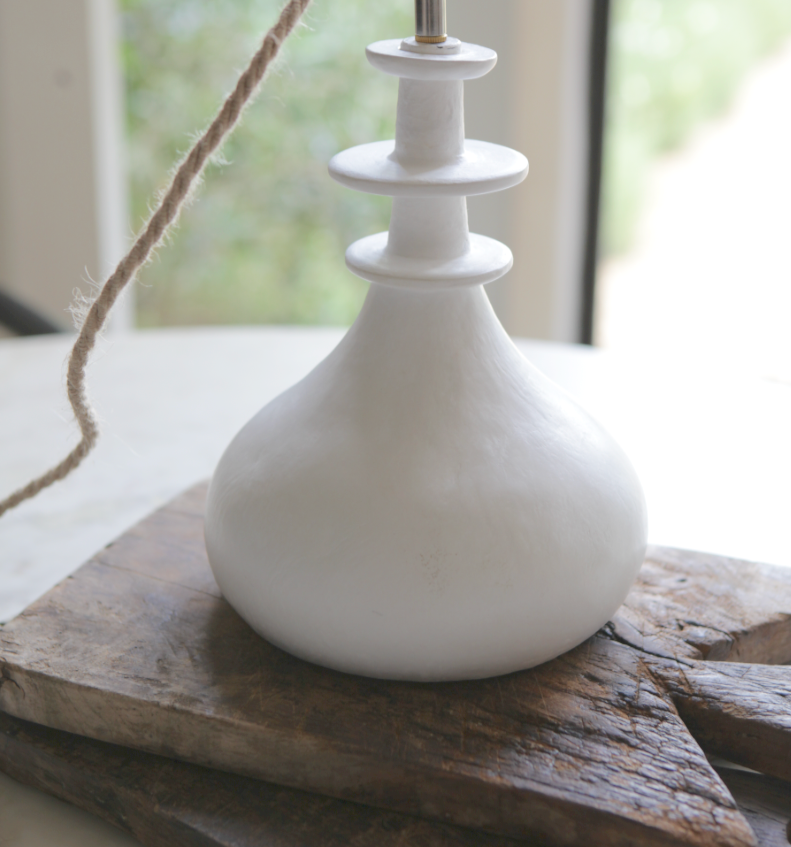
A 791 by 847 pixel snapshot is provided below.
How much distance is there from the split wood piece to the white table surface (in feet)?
0.06

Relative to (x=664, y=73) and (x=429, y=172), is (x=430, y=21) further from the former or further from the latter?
(x=664, y=73)

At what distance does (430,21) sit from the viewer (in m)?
0.36

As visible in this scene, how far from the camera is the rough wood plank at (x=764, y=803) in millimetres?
340

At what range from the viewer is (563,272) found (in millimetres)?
1657

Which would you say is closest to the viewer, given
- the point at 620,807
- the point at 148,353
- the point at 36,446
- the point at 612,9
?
the point at 620,807

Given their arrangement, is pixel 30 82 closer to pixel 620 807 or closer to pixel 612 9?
pixel 612 9

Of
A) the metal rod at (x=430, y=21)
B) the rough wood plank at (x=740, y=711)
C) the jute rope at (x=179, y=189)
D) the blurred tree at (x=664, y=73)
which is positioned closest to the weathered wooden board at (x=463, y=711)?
the rough wood plank at (x=740, y=711)

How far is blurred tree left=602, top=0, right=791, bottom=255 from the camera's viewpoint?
1689 mm

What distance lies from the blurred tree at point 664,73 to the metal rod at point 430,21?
133 centimetres

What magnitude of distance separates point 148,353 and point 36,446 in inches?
8.3

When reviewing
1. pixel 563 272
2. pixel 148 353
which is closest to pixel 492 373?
pixel 148 353

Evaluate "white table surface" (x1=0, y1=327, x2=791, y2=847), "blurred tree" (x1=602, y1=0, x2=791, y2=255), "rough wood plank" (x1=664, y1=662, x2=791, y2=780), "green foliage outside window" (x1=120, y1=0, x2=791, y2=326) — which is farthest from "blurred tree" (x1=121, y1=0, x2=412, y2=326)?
"rough wood plank" (x1=664, y1=662, x2=791, y2=780)

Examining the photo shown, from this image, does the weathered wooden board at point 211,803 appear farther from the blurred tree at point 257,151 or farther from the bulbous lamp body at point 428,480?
the blurred tree at point 257,151

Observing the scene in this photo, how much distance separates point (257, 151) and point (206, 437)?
197cm
